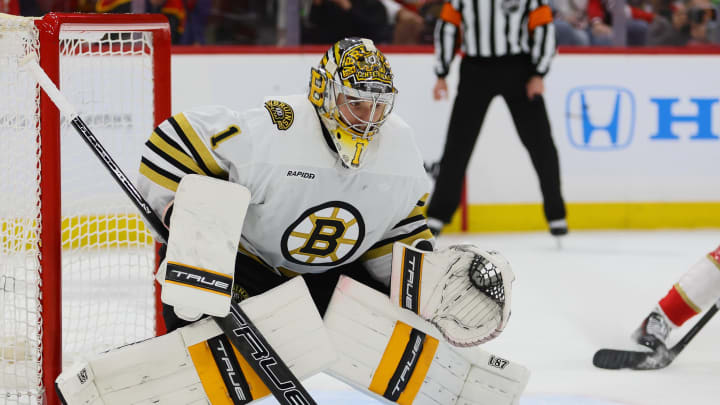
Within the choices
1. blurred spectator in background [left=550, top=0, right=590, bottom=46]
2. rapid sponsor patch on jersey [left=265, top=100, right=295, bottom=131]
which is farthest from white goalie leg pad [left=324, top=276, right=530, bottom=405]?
A: blurred spectator in background [left=550, top=0, right=590, bottom=46]

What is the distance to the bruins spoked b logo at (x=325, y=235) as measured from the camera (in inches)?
73.1

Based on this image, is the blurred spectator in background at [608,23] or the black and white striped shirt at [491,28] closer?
the black and white striped shirt at [491,28]

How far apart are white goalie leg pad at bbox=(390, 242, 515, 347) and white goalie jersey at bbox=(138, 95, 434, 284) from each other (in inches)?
4.3

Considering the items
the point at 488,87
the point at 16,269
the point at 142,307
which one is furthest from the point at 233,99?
the point at 16,269

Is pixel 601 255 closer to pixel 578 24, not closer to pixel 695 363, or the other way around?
pixel 578 24

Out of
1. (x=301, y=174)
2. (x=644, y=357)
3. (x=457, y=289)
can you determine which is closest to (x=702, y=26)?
(x=644, y=357)

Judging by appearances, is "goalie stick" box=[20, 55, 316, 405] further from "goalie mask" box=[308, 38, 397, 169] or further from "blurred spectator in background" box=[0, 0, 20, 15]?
"blurred spectator in background" box=[0, 0, 20, 15]

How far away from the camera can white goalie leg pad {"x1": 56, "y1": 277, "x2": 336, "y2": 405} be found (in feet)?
5.50

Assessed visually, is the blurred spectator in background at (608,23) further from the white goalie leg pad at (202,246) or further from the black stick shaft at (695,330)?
the white goalie leg pad at (202,246)

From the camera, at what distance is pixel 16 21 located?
1906mm

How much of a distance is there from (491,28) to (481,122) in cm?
42

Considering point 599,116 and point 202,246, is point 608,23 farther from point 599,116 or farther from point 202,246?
point 202,246

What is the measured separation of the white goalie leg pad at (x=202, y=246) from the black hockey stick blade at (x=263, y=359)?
3.2 inches

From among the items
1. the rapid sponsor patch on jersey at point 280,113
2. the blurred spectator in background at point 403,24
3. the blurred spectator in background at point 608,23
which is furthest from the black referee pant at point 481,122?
the rapid sponsor patch on jersey at point 280,113
